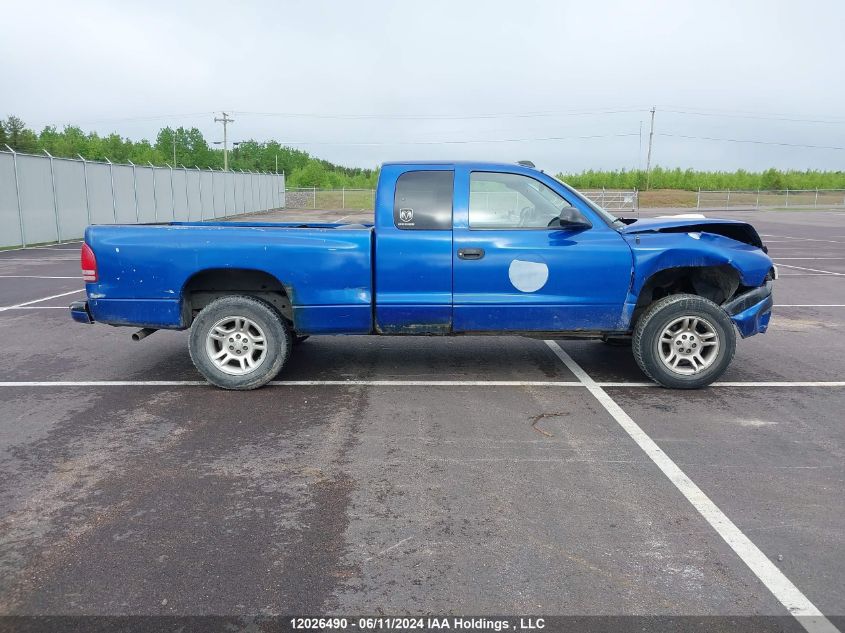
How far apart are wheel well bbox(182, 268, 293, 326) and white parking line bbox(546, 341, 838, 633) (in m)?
2.92

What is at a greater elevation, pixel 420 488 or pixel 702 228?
pixel 702 228

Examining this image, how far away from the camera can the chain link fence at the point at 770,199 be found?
67.9 meters

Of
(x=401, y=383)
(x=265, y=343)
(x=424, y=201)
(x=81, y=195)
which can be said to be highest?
(x=424, y=201)

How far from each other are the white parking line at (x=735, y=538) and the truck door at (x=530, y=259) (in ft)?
3.21

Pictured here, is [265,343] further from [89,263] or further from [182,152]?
[182,152]

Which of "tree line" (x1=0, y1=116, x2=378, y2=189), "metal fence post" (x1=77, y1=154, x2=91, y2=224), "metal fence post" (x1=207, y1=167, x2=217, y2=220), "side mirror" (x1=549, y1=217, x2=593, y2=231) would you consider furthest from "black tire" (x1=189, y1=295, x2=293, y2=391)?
"tree line" (x1=0, y1=116, x2=378, y2=189)

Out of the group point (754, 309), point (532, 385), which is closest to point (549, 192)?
point (532, 385)

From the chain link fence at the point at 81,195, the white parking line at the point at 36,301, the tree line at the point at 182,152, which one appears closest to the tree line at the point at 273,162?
the tree line at the point at 182,152

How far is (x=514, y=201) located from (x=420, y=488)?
295 cm

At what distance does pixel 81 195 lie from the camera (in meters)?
23.3

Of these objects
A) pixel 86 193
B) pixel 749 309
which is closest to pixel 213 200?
pixel 86 193

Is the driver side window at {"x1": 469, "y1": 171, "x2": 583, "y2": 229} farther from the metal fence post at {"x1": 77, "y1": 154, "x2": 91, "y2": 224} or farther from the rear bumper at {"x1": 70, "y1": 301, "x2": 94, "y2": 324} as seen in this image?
the metal fence post at {"x1": 77, "y1": 154, "x2": 91, "y2": 224}

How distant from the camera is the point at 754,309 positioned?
6.09m

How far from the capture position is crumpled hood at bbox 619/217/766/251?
6.11m
